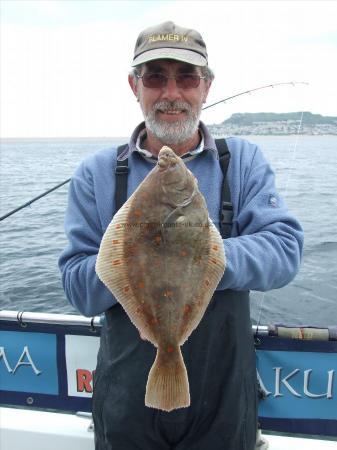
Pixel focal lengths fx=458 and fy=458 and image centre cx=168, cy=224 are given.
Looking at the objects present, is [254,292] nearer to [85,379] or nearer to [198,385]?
[85,379]

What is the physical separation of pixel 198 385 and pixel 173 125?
4.46 ft

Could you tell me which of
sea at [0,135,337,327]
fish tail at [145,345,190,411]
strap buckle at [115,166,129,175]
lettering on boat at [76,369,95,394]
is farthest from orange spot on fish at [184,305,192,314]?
sea at [0,135,337,327]

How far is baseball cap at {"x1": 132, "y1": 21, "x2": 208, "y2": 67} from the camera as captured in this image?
2377 millimetres

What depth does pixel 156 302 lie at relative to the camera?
195 cm

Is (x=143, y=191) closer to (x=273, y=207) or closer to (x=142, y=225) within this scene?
(x=142, y=225)

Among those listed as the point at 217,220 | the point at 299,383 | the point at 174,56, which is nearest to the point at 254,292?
the point at 299,383

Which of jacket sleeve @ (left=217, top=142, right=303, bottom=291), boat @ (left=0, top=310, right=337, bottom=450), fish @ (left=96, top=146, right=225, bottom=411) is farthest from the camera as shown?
boat @ (left=0, top=310, right=337, bottom=450)

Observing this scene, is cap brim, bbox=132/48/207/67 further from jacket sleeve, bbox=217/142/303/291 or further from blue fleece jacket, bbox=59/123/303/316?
jacket sleeve, bbox=217/142/303/291

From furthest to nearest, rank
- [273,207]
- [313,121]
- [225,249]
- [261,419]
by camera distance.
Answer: [313,121], [261,419], [273,207], [225,249]

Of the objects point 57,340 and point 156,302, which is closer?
point 156,302

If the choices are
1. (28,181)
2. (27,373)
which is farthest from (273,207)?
(28,181)

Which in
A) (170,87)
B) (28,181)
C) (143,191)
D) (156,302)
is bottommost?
(28,181)

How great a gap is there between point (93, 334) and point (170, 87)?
1.72 meters

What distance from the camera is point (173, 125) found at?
247 centimetres
